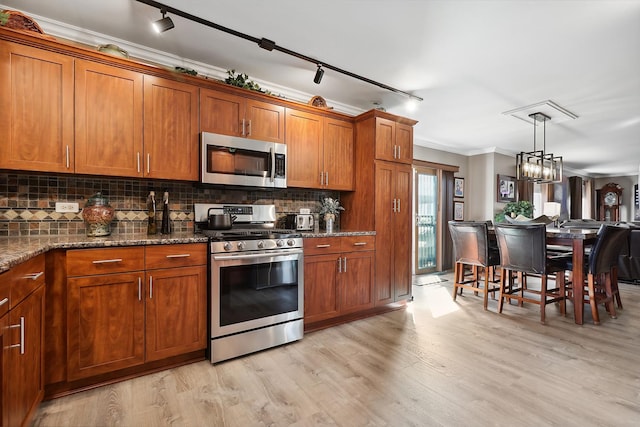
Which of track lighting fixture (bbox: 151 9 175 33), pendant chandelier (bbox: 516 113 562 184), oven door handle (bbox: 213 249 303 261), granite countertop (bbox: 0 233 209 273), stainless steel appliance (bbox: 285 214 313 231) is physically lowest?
oven door handle (bbox: 213 249 303 261)

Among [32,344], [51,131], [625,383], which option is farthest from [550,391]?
[51,131]

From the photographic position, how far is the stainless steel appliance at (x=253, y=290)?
2324 mm

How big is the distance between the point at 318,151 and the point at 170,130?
1474 millimetres

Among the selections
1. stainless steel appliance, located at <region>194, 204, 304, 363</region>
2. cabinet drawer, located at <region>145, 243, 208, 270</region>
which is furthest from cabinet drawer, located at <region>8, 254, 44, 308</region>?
stainless steel appliance, located at <region>194, 204, 304, 363</region>

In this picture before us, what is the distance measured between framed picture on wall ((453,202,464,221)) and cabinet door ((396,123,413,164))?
294cm

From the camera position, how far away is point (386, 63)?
2.88m

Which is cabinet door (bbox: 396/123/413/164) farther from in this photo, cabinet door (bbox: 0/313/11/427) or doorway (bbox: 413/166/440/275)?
cabinet door (bbox: 0/313/11/427)

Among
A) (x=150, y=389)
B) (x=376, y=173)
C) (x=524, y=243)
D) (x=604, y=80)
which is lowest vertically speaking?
(x=150, y=389)

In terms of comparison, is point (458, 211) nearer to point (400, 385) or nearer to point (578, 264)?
point (578, 264)

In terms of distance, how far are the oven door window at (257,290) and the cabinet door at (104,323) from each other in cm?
→ 57

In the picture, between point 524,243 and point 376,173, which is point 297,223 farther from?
point 524,243

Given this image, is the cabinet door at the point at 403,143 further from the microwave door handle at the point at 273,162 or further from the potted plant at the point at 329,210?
the microwave door handle at the point at 273,162

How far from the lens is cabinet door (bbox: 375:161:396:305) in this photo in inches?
134

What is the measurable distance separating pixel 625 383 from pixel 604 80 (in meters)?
2.88
